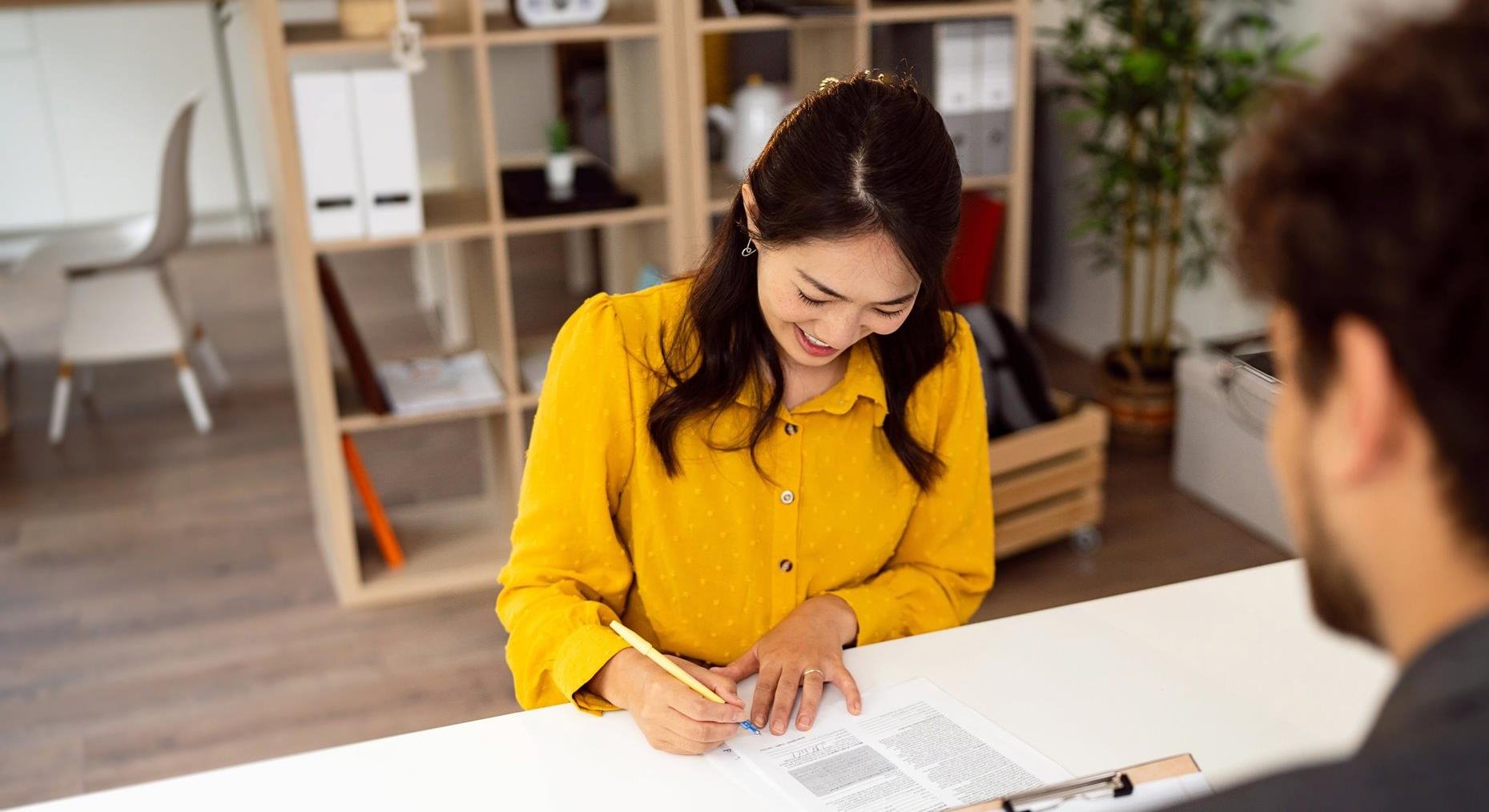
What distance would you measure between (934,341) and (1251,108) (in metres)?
0.96

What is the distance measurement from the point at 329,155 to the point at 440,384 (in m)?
0.58

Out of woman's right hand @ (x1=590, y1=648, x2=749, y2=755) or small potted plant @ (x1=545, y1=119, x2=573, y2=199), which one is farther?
small potted plant @ (x1=545, y1=119, x2=573, y2=199)

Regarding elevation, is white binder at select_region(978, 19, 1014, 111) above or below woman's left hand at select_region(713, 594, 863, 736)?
above

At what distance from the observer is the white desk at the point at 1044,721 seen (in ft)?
3.91

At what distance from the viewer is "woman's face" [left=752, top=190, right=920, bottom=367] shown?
4.50 feet

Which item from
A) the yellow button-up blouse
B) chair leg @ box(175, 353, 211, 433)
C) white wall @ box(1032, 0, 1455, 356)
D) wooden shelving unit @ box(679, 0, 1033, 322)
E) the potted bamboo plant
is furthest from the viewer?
chair leg @ box(175, 353, 211, 433)

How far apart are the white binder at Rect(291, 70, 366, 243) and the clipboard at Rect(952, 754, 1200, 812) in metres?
2.15

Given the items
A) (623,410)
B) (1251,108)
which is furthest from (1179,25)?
(1251,108)

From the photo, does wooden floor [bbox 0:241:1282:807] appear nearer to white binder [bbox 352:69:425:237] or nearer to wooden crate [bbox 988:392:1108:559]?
wooden crate [bbox 988:392:1108:559]

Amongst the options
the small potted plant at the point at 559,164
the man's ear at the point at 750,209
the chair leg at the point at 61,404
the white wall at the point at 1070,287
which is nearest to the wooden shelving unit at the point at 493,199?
the small potted plant at the point at 559,164

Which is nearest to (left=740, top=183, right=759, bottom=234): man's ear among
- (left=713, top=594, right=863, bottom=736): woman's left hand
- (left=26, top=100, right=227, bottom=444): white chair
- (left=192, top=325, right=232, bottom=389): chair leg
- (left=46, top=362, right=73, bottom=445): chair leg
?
(left=713, top=594, right=863, bottom=736): woman's left hand

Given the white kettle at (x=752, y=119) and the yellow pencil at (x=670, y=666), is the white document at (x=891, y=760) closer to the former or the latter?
the yellow pencil at (x=670, y=666)

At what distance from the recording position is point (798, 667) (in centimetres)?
133

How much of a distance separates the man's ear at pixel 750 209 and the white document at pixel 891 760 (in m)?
0.49
